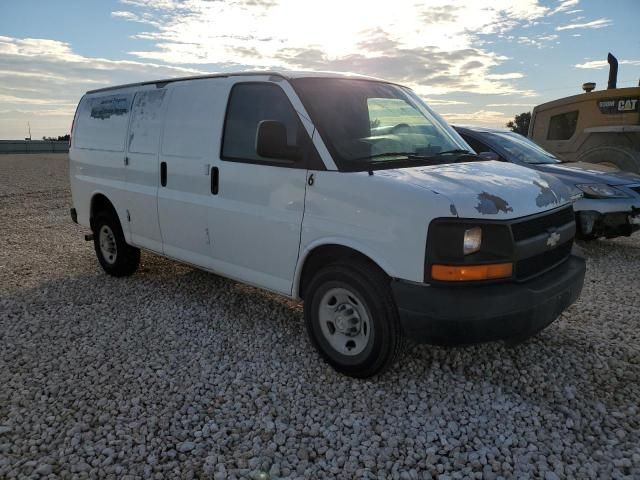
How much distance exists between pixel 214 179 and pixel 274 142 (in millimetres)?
1019

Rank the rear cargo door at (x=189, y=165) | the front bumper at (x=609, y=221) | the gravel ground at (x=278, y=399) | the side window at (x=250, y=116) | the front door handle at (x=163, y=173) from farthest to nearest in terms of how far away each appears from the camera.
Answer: the front bumper at (x=609, y=221)
the front door handle at (x=163, y=173)
the rear cargo door at (x=189, y=165)
the side window at (x=250, y=116)
the gravel ground at (x=278, y=399)

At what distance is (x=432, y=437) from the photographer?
117 inches

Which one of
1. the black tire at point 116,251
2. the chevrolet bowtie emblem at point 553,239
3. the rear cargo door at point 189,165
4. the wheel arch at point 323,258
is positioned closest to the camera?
the wheel arch at point 323,258

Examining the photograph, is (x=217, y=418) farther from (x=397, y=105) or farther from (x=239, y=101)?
(x=397, y=105)

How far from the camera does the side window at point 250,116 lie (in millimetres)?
3883

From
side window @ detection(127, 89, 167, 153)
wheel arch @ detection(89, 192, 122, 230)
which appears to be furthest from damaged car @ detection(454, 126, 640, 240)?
wheel arch @ detection(89, 192, 122, 230)

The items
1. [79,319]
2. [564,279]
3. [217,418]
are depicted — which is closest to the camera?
[217,418]

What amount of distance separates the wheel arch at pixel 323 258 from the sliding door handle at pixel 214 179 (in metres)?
1.14

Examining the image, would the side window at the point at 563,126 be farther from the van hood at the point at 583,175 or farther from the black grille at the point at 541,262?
the black grille at the point at 541,262

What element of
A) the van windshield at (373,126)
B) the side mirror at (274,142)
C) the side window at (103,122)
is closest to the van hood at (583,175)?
the van windshield at (373,126)

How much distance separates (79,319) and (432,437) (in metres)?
3.51

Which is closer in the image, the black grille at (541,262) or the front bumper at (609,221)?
the black grille at (541,262)

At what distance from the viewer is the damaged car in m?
6.80

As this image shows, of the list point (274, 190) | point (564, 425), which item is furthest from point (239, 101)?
point (564, 425)
